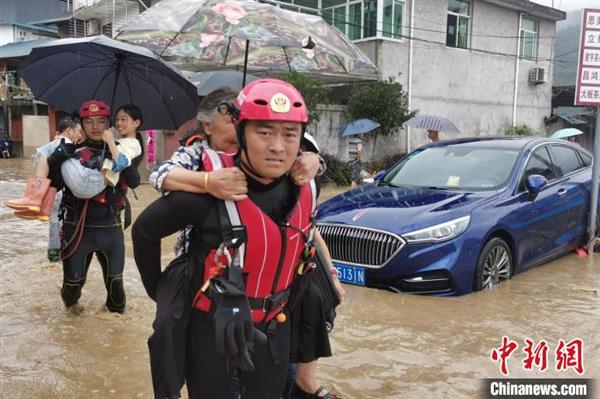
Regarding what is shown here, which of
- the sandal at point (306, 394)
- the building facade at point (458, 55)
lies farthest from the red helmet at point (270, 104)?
the building facade at point (458, 55)

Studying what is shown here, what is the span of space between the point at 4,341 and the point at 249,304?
2.98 metres

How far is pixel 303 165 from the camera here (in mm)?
2012

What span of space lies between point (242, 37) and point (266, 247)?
2046mm

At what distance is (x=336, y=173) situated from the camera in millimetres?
15797

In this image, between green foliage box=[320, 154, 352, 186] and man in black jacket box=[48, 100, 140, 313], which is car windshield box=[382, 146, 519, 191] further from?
green foliage box=[320, 154, 352, 186]

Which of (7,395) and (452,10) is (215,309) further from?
(452,10)

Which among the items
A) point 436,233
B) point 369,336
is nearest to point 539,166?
point 436,233

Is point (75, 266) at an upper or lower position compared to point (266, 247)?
lower

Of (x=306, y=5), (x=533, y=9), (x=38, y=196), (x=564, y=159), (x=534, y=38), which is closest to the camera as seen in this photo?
(x=38, y=196)

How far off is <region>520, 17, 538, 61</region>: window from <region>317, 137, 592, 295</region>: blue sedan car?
18310 millimetres

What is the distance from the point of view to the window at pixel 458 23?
67.4 ft

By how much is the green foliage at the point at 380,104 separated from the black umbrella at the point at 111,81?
13.4m

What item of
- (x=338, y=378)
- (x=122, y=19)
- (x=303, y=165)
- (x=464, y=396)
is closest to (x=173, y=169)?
(x=303, y=165)

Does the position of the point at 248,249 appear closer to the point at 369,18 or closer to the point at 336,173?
the point at 336,173
